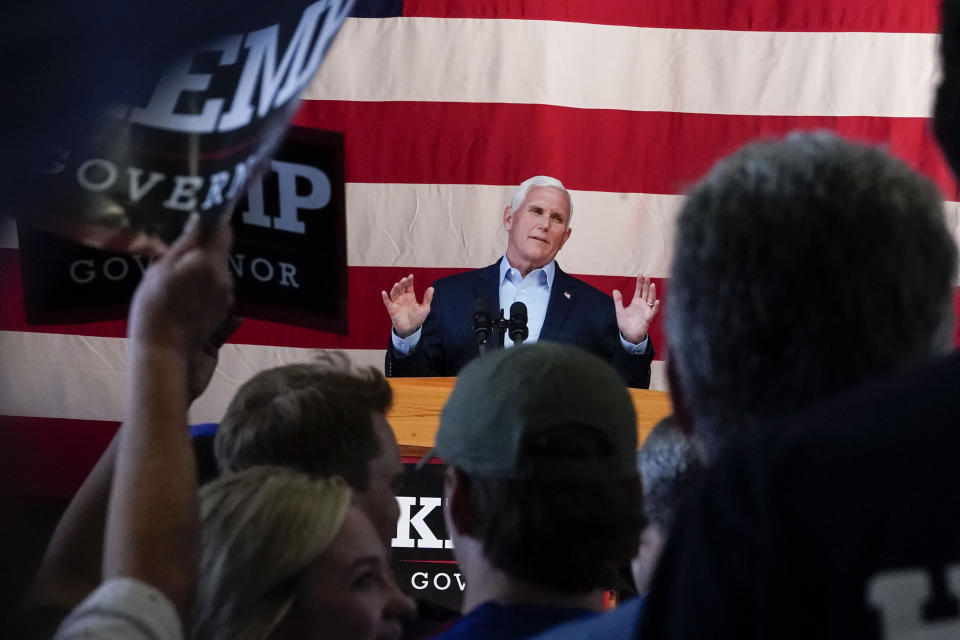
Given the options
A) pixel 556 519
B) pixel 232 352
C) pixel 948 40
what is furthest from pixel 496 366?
pixel 232 352

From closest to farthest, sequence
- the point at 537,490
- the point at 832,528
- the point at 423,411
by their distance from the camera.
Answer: the point at 832,528 < the point at 537,490 < the point at 423,411

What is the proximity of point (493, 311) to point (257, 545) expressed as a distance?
2340 millimetres

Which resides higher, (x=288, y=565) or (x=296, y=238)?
(x=296, y=238)

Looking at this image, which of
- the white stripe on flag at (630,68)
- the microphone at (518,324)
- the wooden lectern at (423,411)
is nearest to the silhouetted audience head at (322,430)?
the wooden lectern at (423,411)

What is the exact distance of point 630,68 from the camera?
344 cm

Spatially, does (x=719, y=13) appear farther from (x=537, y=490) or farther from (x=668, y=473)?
(x=537, y=490)

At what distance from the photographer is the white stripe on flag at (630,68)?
338 cm

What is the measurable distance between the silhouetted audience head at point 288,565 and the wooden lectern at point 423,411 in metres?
1.17

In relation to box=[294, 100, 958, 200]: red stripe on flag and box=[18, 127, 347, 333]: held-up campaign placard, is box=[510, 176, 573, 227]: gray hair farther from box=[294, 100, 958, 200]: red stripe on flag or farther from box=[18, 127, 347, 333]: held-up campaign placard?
box=[18, 127, 347, 333]: held-up campaign placard

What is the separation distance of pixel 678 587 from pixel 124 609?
262 millimetres

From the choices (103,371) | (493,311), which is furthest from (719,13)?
(103,371)

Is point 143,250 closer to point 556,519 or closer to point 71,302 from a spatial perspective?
point 71,302

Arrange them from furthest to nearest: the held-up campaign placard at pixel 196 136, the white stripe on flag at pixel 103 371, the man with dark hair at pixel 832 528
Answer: the white stripe on flag at pixel 103 371 → the held-up campaign placard at pixel 196 136 → the man with dark hair at pixel 832 528

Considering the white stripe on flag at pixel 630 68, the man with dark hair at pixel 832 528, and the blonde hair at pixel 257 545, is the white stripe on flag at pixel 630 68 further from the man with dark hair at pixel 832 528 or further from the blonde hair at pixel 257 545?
the man with dark hair at pixel 832 528
